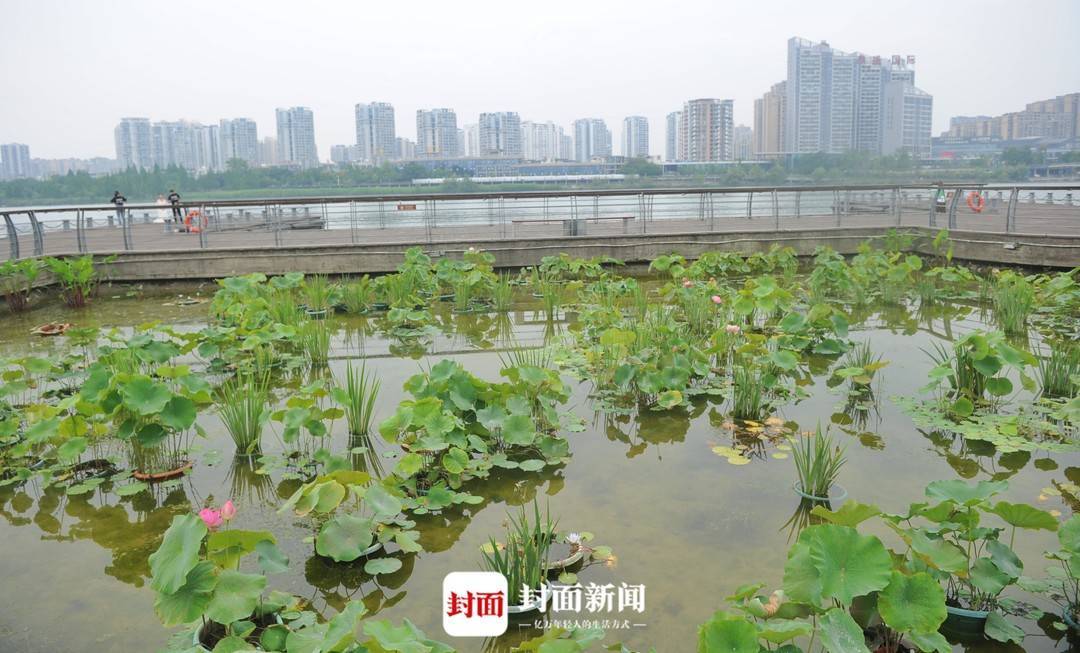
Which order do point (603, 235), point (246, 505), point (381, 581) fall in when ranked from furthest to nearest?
point (603, 235)
point (246, 505)
point (381, 581)

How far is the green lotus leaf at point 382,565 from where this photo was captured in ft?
9.78

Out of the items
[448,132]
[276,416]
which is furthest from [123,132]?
[276,416]

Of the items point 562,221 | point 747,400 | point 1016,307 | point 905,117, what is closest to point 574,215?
point 562,221

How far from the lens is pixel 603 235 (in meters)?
12.7

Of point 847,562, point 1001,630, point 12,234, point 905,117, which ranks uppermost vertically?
point 905,117

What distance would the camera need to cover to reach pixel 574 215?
13.2m

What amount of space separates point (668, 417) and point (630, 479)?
3.39ft

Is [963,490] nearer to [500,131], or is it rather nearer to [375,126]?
[500,131]

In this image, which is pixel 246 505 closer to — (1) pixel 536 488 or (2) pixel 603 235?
(1) pixel 536 488

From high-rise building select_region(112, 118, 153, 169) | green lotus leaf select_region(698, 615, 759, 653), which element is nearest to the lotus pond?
green lotus leaf select_region(698, 615, 759, 653)

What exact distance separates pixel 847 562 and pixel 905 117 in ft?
110

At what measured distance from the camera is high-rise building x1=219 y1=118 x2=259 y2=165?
54.3 m

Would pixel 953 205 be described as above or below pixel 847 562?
above

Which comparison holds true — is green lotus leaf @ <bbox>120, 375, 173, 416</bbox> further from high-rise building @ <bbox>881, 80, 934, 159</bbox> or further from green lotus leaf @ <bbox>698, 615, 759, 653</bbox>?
high-rise building @ <bbox>881, 80, 934, 159</bbox>
